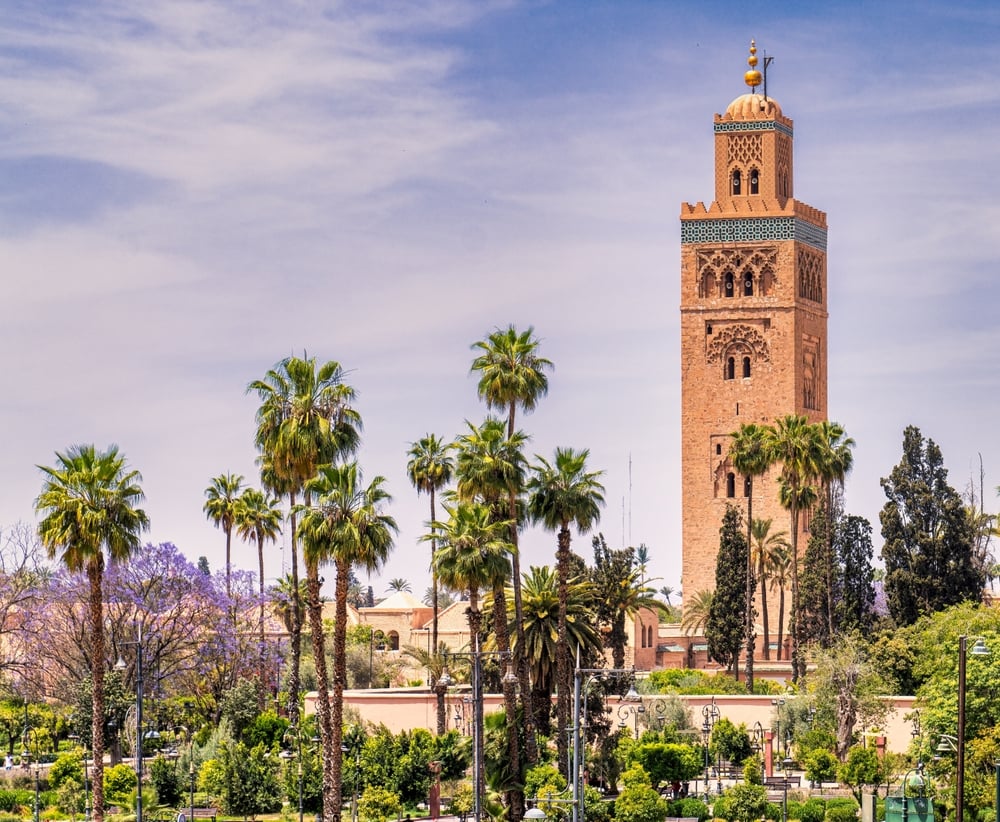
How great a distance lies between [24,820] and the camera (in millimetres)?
52406

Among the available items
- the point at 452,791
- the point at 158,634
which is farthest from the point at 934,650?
the point at 158,634

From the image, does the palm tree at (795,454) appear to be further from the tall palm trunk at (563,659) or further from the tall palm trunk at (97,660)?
the tall palm trunk at (97,660)

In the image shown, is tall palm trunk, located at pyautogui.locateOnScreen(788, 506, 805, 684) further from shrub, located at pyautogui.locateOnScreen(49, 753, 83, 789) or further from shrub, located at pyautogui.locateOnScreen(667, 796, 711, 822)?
shrub, located at pyautogui.locateOnScreen(49, 753, 83, 789)

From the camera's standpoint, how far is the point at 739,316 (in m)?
95.6

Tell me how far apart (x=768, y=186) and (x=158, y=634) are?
41148 mm

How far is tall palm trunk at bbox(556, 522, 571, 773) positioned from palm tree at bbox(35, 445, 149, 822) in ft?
42.0

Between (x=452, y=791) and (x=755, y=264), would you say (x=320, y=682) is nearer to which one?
(x=452, y=791)

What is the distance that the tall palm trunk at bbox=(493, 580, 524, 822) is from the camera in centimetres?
5312

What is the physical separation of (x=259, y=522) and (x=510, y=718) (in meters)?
29.6

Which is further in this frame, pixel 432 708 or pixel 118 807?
pixel 432 708

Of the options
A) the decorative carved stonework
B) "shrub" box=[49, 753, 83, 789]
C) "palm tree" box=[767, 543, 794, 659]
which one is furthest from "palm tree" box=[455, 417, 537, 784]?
the decorative carved stonework

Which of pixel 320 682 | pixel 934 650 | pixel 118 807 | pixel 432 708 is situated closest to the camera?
pixel 320 682

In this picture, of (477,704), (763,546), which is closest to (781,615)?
(763,546)

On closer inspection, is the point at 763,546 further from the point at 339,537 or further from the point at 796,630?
the point at 339,537
